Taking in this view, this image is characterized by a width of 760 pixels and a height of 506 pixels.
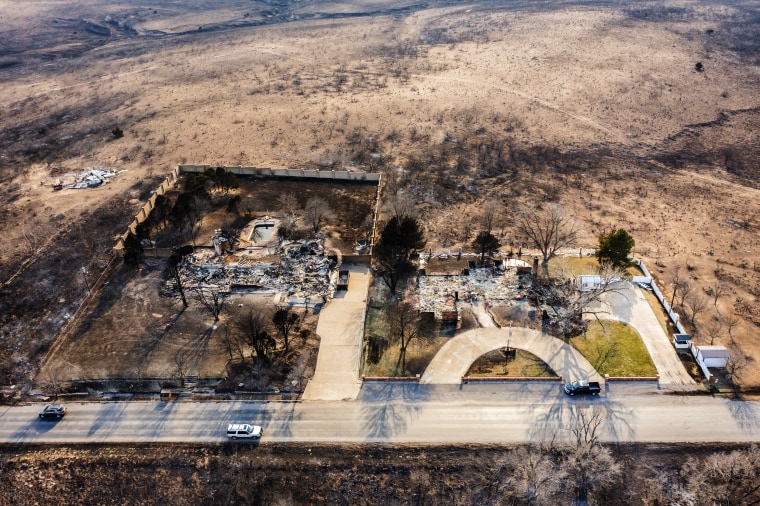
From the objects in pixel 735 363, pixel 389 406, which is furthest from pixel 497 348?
pixel 735 363

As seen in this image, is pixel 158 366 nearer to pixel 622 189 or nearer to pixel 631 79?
pixel 622 189

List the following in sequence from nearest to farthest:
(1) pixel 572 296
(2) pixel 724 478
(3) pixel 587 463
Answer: (2) pixel 724 478, (3) pixel 587 463, (1) pixel 572 296

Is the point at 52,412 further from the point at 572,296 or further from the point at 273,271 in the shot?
the point at 572,296

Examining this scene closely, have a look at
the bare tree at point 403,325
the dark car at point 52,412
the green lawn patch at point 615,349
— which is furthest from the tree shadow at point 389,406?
the dark car at point 52,412

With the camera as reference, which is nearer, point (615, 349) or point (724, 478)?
point (724, 478)

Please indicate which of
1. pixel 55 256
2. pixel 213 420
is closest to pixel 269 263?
pixel 213 420

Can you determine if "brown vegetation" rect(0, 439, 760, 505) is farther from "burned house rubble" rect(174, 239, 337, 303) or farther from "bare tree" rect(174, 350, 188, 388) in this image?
"burned house rubble" rect(174, 239, 337, 303)

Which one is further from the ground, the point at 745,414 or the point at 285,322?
the point at 285,322
